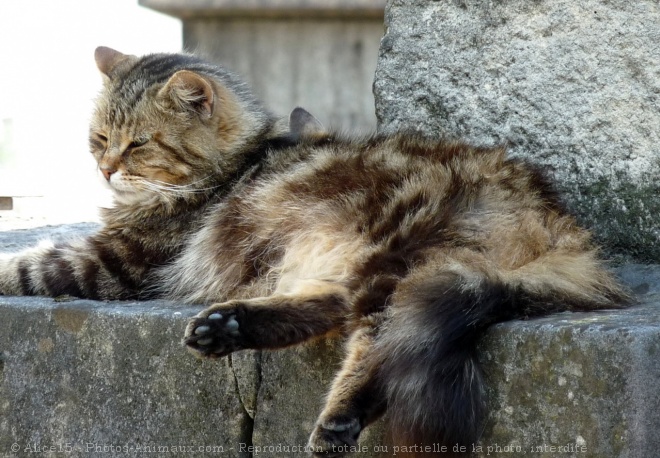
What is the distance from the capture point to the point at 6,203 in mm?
6078

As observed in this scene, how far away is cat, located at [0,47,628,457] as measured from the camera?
233 centimetres

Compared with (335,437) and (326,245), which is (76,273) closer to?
(326,245)

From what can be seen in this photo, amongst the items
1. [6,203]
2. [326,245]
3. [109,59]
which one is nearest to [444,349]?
[326,245]

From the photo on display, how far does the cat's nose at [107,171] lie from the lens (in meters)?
3.47

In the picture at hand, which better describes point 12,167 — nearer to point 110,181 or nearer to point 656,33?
point 110,181

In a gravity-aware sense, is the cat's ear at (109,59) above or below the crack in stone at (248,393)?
above

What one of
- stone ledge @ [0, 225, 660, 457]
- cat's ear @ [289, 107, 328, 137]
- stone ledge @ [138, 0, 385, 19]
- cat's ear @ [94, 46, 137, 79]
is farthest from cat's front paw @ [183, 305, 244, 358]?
stone ledge @ [138, 0, 385, 19]

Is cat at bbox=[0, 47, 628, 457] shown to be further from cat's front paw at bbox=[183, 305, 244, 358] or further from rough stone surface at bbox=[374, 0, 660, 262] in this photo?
rough stone surface at bbox=[374, 0, 660, 262]

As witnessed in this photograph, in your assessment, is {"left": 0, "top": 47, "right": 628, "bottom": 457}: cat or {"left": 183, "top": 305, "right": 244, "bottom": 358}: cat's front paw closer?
{"left": 0, "top": 47, "right": 628, "bottom": 457}: cat

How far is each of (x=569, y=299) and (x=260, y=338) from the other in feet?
2.91

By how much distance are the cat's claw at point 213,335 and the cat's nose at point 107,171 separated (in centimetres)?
113

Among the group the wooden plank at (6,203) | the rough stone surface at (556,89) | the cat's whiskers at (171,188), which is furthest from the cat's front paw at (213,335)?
the wooden plank at (6,203)

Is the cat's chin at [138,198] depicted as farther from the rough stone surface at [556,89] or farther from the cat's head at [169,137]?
the rough stone surface at [556,89]

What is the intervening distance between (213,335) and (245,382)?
0.36 meters
